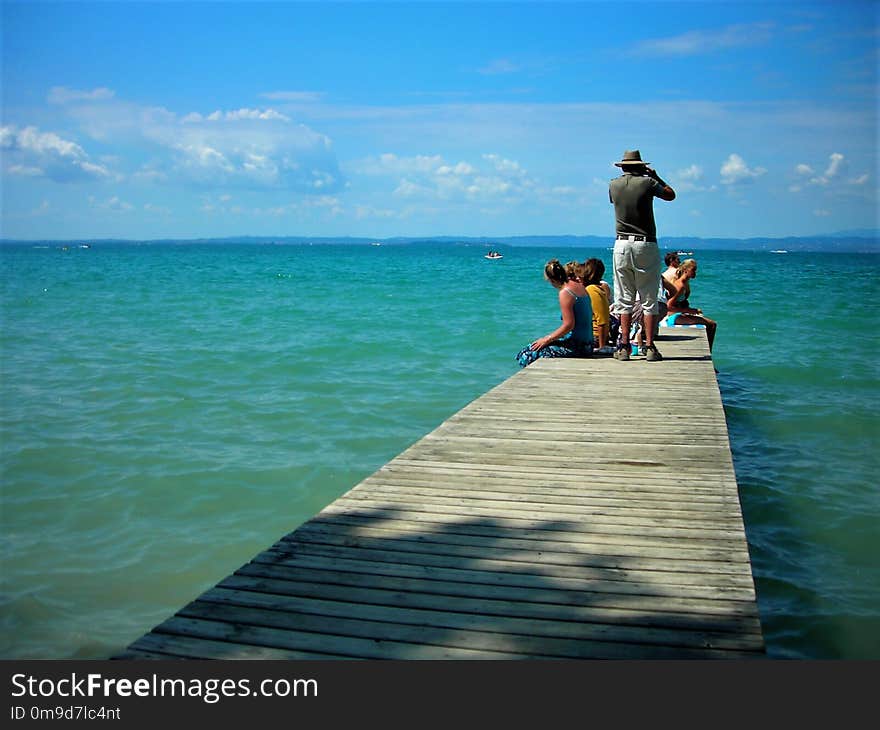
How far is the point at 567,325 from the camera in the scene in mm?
9781

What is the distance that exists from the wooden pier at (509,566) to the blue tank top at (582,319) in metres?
3.36

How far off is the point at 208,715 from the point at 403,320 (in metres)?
19.2

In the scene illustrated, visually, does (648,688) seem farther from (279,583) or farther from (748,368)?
(748,368)

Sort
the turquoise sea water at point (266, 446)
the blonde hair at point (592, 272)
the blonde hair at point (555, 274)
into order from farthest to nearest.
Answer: the blonde hair at point (592, 272)
the blonde hair at point (555, 274)
the turquoise sea water at point (266, 446)

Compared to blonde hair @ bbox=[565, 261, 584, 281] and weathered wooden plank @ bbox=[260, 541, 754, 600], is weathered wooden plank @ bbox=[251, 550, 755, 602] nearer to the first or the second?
weathered wooden plank @ bbox=[260, 541, 754, 600]

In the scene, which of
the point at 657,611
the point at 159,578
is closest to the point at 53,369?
the point at 159,578

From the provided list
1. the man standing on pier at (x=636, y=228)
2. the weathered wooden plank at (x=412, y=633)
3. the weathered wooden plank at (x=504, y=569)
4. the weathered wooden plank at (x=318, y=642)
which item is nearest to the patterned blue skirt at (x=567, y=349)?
the man standing on pier at (x=636, y=228)

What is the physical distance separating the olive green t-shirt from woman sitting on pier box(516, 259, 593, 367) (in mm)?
857

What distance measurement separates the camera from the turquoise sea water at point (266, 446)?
5.41 metres

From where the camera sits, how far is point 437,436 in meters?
6.25

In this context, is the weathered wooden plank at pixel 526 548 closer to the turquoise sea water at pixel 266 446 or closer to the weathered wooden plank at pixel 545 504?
the weathered wooden plank at pixel 545 504

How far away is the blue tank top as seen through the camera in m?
9.34

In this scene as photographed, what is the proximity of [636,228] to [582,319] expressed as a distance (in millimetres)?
1435

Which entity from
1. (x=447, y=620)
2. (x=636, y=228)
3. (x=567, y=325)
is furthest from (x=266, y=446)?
(x=447, y=620)
